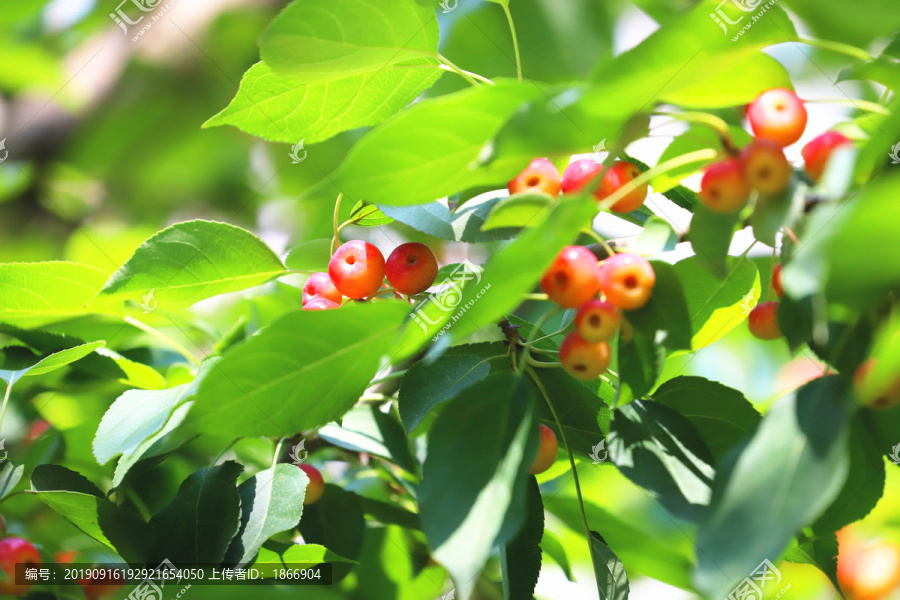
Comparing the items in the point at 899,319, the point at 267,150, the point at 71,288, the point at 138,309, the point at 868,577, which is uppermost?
the point at 899,319

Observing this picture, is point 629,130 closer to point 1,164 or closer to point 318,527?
point 318,527

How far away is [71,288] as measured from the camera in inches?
37.4

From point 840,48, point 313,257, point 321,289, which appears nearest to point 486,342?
point 321,289

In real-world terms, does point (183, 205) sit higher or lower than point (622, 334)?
lower

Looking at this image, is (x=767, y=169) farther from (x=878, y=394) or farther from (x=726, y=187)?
(x=878, y=394)

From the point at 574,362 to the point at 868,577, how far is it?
93 cm

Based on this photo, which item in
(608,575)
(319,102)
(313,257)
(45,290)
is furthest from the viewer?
(313,257)

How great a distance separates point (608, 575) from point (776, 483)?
12.1 inches

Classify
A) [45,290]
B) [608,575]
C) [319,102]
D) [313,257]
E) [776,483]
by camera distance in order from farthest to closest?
[313,257], [45,290], [319,102], [608,575], [776,483]

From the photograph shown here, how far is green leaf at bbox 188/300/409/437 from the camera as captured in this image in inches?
22.2

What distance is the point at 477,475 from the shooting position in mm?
513

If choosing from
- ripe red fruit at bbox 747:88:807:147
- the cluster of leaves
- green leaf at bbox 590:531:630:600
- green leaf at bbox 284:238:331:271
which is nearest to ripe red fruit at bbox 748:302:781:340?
the cluster of leaves

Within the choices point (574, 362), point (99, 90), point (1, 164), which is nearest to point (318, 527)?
point (574, 362)

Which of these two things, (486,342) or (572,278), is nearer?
(572,278)
